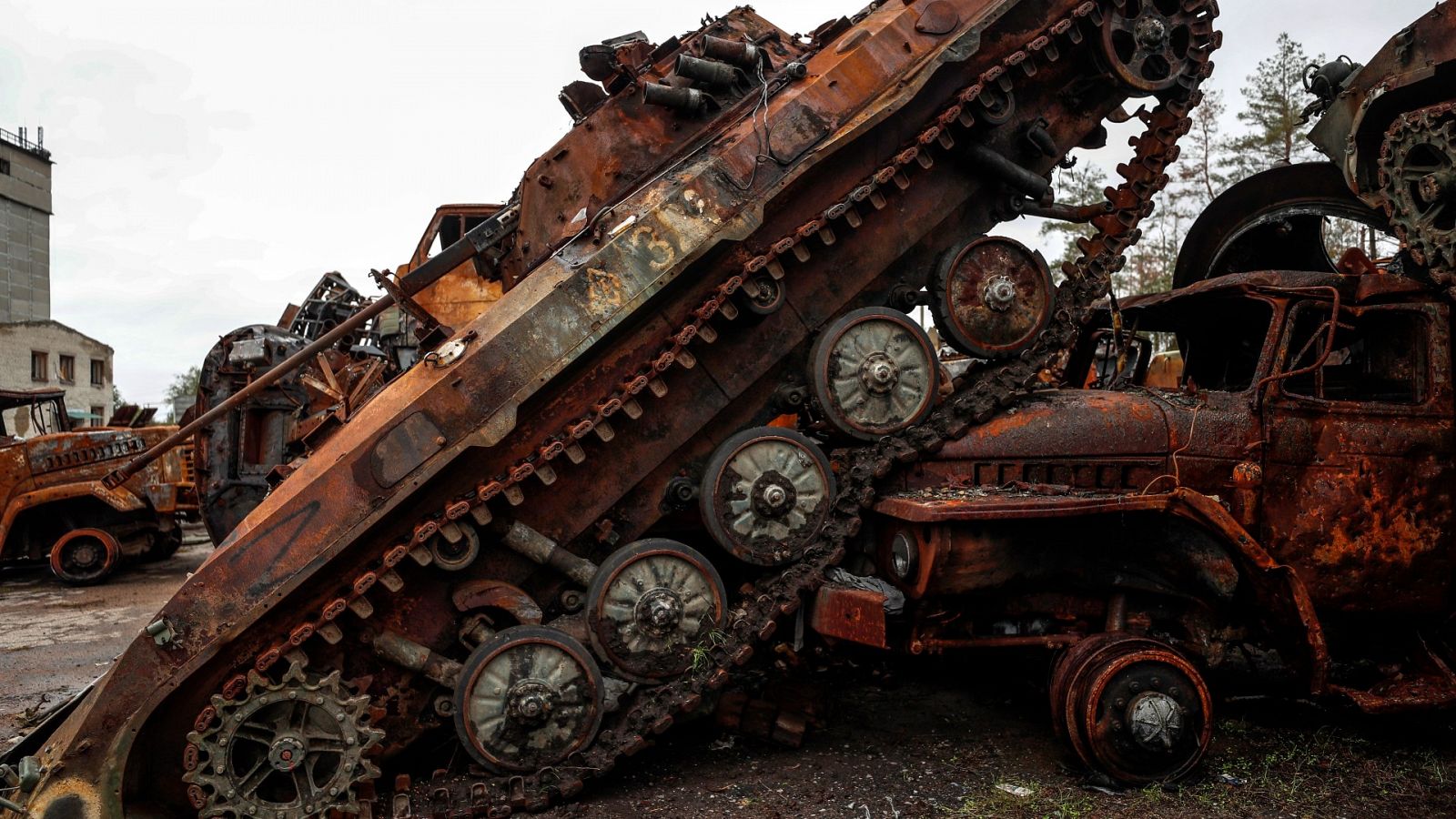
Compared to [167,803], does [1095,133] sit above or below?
above

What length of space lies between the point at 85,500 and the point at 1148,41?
601 inches

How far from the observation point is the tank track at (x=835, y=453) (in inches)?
215

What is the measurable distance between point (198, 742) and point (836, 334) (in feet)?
13.8

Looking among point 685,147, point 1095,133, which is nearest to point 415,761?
point 685,147

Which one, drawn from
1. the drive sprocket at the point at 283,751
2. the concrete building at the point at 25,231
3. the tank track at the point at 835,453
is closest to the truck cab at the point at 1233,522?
the tank track at the point at 835,453

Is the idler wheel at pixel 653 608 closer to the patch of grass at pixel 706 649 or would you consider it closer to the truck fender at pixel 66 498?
the patch of grass at pixel 706 649

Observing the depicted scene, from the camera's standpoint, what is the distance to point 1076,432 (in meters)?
6.43

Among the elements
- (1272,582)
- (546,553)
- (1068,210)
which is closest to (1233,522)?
(1272,582)

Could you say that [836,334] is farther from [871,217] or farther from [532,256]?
[532,256]

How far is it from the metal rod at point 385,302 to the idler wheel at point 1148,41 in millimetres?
4551

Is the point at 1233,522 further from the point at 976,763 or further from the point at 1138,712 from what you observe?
the point at 976,763

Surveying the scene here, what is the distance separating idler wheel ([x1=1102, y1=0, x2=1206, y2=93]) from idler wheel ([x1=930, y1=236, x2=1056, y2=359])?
152 centimetres

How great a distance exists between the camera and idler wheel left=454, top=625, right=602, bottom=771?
18.3ft

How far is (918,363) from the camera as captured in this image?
670 centimetres
